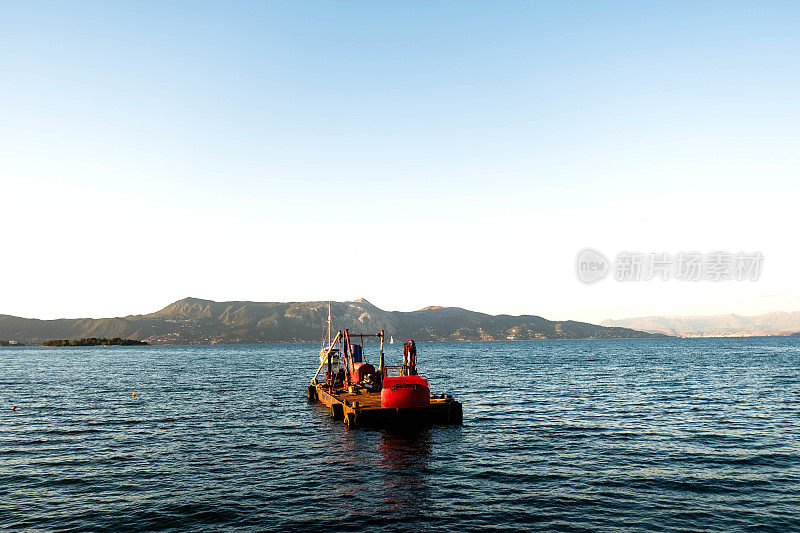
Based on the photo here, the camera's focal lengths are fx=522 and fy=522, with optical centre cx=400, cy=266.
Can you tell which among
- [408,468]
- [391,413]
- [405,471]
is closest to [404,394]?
[391,413]

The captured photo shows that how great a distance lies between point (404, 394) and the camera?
132 feet

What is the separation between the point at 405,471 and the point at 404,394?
38.6ft

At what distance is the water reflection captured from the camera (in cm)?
2305

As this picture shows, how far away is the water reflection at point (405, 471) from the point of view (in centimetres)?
2305

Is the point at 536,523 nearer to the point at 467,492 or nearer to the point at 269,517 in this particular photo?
the point at 467,492

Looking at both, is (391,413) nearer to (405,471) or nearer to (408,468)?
(408,468)

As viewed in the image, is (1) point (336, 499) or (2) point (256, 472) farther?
(2) point (256, 472)

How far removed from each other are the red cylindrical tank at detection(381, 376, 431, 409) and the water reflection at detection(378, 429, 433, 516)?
6.86 feet

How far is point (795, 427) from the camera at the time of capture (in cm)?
4100

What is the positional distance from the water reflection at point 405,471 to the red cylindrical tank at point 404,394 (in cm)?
209

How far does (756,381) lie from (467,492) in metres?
73.3

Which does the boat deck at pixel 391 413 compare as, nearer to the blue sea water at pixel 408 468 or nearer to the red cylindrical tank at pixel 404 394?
the red cylindrical tank at pixel 404 394

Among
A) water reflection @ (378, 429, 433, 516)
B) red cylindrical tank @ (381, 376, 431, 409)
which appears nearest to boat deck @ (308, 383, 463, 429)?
red cylindrical tank @ (381, 376, 431, 409)

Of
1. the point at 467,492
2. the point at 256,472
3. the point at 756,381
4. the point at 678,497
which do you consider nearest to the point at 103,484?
the point at 256,472
